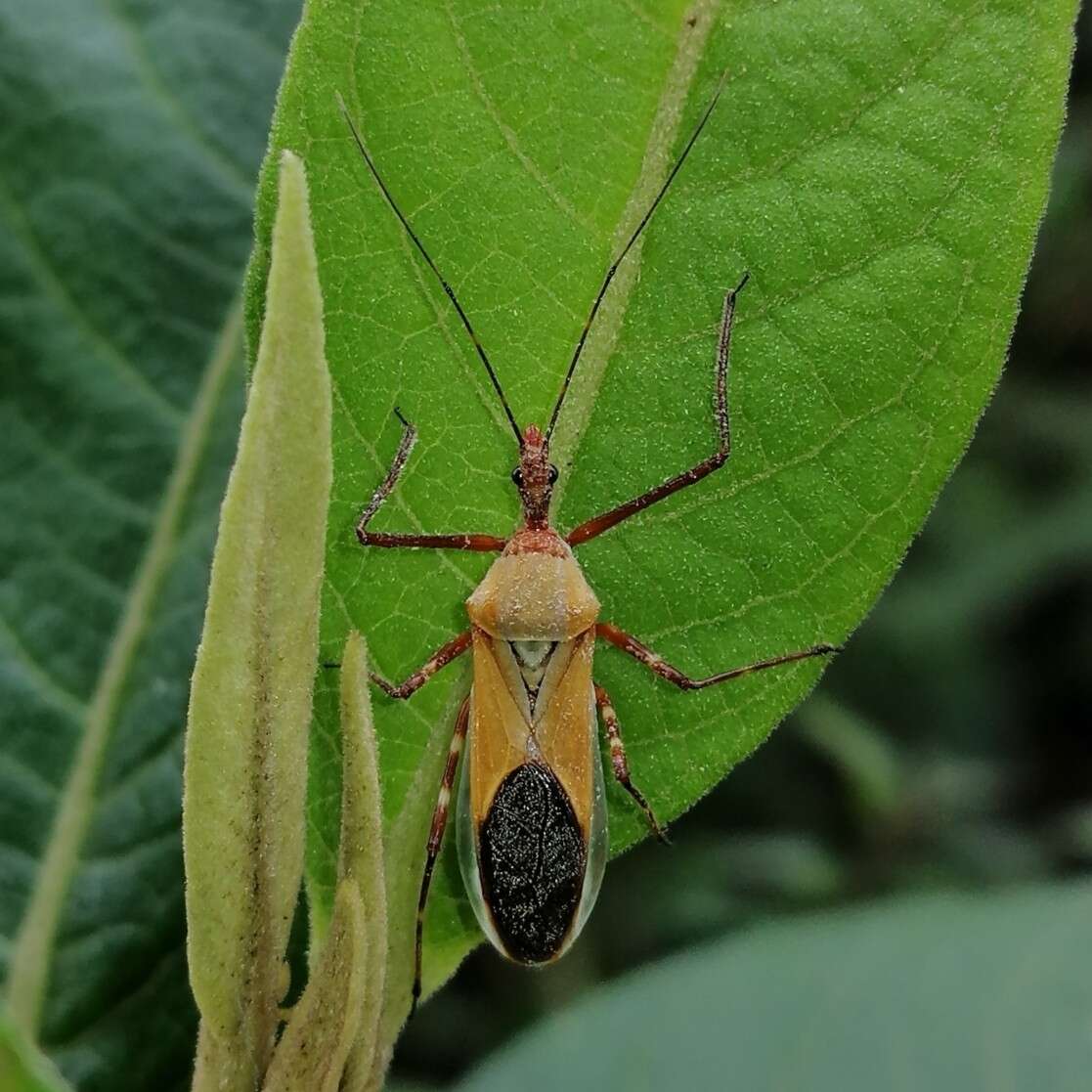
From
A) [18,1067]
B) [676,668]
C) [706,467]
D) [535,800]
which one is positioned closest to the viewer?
[18,1067]

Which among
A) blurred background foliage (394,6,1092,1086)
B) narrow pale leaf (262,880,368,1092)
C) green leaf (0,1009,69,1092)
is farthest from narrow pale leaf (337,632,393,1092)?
blurred background foliage (394,6,1092,1086)

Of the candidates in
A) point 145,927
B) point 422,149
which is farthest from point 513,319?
point 145,927

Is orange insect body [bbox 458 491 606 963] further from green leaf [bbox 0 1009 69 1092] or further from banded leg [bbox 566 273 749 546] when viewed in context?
green leaf [bbox 0 1009 69 1092]

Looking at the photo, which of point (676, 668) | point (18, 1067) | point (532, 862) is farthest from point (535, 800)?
point (18, 1067)

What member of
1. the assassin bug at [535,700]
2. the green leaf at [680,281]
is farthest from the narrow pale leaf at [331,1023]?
the assassin bug at [535,700]

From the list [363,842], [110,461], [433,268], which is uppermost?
[433,268]

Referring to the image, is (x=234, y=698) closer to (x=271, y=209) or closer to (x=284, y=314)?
(x=284, y=314)

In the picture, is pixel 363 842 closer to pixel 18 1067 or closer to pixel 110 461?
pixel 18 1067
